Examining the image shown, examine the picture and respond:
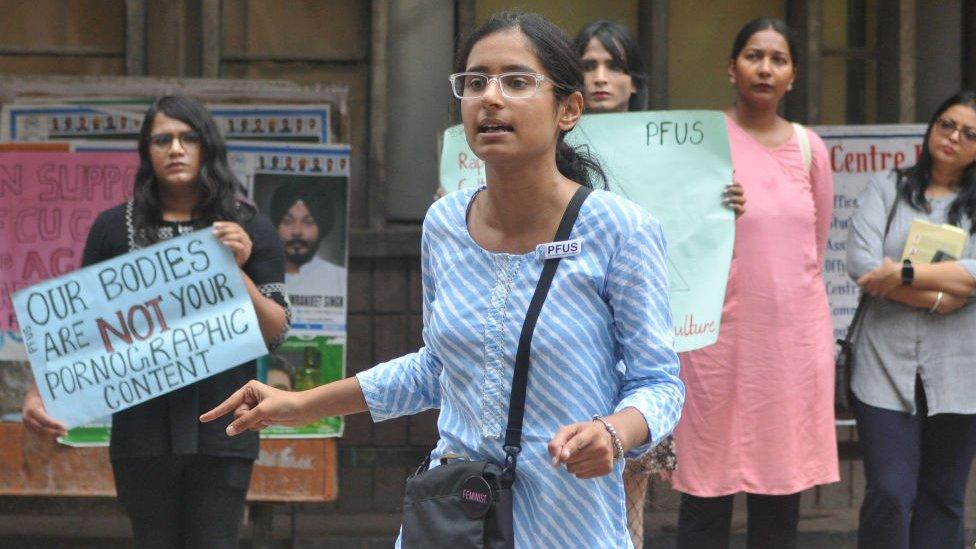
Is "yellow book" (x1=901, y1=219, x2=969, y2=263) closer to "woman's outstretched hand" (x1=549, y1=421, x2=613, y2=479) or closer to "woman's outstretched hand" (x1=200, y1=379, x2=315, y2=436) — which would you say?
"woman's outstretched hand" (x1=200, y1=379, x2=315, y2=436)

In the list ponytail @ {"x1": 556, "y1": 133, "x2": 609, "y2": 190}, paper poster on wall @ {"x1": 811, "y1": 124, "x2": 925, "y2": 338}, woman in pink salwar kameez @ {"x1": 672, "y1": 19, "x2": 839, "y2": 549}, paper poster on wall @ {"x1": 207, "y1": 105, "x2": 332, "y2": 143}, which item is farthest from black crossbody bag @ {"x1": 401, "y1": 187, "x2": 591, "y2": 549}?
paper poster on wall @ {"x1": 811, "y1": 124, "x2": 925, "y2": 338}

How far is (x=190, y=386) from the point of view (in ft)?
16.7

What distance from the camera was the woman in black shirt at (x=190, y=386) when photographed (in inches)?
196

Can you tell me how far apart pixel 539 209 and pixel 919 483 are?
3.58 metres

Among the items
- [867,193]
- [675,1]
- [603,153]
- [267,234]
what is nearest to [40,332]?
[267,234]

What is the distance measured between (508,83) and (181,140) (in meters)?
2.45

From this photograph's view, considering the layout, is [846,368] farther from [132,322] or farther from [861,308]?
[132,322]

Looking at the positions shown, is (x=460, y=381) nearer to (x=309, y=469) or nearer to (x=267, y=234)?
(x=267, y=234)

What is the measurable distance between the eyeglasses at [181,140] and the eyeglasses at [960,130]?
107 inches

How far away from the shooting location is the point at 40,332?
17.0 ft

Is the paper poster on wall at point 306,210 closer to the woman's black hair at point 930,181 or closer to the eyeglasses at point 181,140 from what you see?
the eyeglasses at point 181,140

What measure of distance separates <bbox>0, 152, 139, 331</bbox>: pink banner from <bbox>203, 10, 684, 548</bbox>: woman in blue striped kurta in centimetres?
396

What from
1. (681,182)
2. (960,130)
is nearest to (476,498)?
(681,182)

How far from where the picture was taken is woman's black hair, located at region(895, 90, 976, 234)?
6020mm
